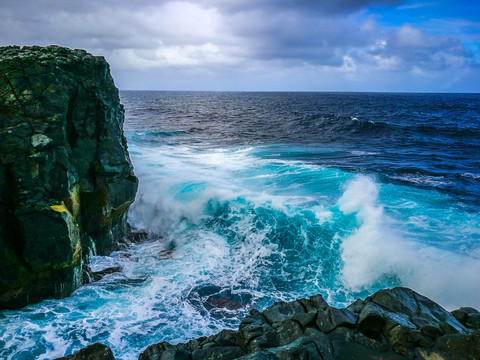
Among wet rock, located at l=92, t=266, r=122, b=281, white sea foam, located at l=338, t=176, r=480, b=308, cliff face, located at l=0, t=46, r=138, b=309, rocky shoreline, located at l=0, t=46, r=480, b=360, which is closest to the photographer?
rocky shoreline, located at l=0, t=46, r=480, b=360

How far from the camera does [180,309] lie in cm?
908

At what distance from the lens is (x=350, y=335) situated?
6160 mm

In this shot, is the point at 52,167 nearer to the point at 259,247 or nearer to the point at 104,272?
the point at 104,272

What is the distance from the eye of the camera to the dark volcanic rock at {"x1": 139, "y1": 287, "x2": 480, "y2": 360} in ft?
18.4

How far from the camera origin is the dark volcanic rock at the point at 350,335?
562 cm

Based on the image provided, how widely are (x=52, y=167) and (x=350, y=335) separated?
886 cm

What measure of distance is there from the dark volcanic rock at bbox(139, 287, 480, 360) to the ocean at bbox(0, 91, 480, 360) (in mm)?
2107

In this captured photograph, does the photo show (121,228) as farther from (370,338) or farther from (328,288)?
(370,338)

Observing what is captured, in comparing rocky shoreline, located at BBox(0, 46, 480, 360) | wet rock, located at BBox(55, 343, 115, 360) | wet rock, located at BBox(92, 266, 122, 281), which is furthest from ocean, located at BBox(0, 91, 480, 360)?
wet rock, located at BBox(55, 343, 115, 360)

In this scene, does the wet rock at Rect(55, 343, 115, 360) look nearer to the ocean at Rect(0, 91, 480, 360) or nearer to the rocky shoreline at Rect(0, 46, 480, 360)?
the rocky shoreline at Rect(0, 46, 480, 360)

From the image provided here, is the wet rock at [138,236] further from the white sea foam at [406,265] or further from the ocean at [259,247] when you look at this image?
the white sea foam at [406,265]

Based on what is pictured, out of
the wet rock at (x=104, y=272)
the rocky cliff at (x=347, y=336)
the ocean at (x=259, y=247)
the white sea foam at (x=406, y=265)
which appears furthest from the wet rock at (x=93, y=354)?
the white sea foam at (x=406, y=265)

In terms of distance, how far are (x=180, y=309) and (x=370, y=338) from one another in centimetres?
528

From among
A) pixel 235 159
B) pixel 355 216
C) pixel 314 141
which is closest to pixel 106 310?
pixel 355 216
